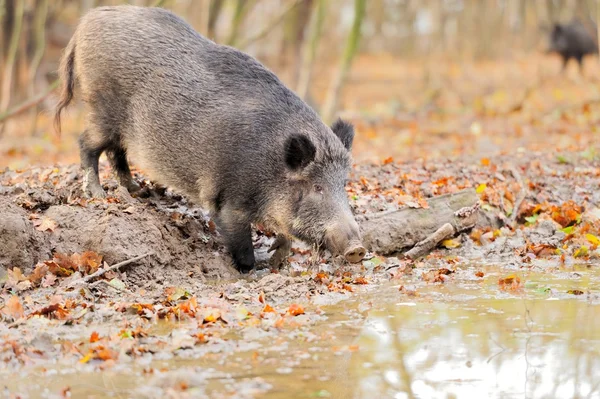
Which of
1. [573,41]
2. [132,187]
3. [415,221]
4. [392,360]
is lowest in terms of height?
[573,41]

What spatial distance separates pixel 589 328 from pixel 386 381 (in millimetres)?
1515

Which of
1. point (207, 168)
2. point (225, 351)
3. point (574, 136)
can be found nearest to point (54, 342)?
point (225, 351)

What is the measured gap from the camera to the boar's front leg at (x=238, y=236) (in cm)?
680

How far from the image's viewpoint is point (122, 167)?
798 centimetres

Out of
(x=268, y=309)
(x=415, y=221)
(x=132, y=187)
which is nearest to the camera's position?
(x=268, y=309)

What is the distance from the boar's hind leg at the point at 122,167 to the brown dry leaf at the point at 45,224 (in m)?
1.51

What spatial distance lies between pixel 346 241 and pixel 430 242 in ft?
4.35

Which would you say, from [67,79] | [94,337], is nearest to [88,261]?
[94,337]

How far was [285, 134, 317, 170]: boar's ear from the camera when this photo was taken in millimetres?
6449

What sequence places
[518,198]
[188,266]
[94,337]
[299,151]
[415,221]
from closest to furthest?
[94,337] → [299,151] → [188,266] → [415,221] → [518,198]

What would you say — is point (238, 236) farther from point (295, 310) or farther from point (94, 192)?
point (295, 310)

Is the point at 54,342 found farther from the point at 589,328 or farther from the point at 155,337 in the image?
the point at 589,328

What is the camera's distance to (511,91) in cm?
2505

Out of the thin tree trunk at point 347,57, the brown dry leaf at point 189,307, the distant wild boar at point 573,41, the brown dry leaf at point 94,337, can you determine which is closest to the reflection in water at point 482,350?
the brown dry leaf at point 189,307
